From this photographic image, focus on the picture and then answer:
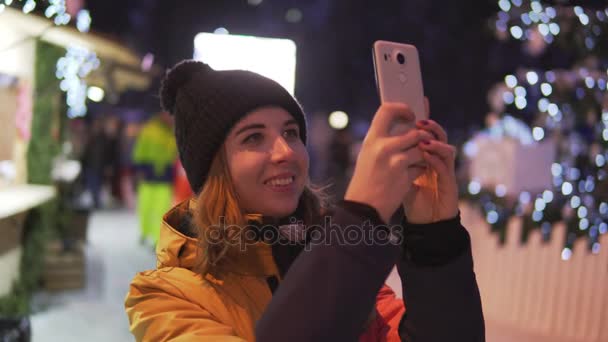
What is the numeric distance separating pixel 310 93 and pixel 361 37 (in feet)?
11.4

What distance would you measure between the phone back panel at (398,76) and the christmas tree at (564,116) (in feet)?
14.6

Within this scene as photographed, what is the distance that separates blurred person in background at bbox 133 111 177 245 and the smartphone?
7.13 meters

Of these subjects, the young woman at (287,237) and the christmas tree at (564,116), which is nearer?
the young woman at (287,237)

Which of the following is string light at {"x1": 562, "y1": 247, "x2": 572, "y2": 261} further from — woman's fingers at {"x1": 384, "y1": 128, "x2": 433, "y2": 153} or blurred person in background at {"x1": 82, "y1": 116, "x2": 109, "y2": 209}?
blurred person in background at {"x1": 82, "y1": 116, "x2": 109, "y2": 209}

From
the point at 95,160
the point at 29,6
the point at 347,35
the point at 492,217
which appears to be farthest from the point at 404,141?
the point at 347,35

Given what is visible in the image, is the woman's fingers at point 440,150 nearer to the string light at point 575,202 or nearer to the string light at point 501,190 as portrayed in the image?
the string light at point 575,202

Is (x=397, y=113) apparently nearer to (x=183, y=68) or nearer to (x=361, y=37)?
(x=183, y=68)

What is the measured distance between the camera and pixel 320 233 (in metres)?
0.95

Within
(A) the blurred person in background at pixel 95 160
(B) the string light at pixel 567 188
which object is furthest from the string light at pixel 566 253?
(A) the blurred person in background at pixel 95 160

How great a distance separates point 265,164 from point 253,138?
0.09 metres

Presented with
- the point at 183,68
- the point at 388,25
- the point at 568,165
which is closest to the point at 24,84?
→ the point at 183,68

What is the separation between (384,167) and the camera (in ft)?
3.08

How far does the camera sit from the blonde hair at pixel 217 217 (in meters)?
1.35

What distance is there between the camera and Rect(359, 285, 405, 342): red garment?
1473 millimetres
